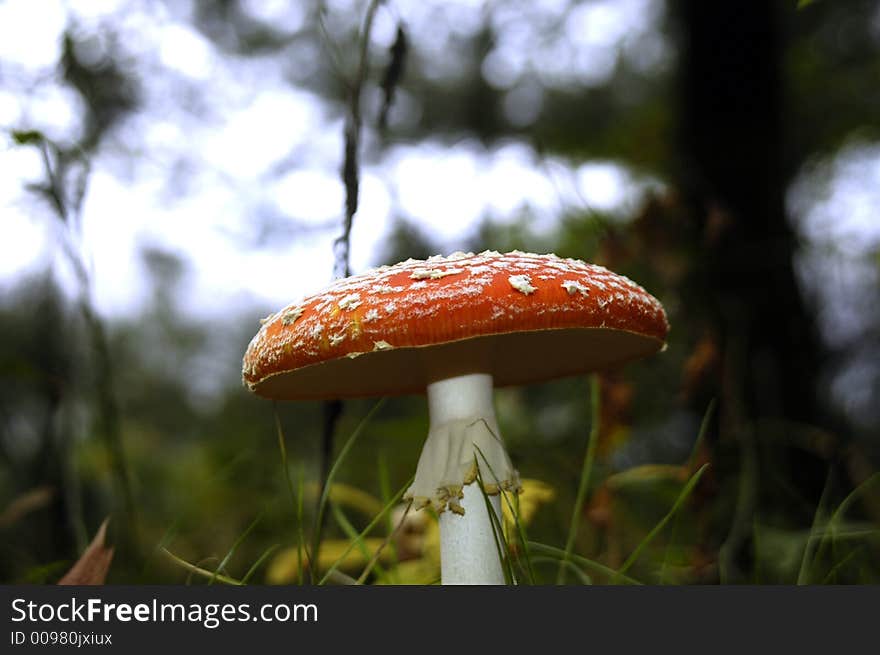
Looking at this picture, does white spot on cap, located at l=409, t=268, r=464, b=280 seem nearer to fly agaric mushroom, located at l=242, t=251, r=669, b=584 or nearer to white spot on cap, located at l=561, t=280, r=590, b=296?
fly agaric mushroom, located at l=242, t=251, r=669, b=584

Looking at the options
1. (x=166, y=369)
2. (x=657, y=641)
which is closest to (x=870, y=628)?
(x=657, y=641)

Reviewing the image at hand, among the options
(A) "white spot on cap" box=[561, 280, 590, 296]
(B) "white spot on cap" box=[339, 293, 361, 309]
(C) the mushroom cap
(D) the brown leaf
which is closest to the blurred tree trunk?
(C) the mushroom cap

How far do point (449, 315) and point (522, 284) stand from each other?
0.16m

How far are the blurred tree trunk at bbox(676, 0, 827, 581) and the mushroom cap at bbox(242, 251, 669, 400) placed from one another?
1995 millimetres

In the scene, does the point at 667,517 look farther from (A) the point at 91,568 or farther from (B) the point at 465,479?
(A) the point at 91,568

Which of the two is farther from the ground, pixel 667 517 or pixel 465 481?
pixel 465 481

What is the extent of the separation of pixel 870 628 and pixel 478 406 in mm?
949

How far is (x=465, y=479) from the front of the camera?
161 cm

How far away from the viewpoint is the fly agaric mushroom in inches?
49.8

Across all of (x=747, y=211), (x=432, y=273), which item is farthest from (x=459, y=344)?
(x=747, y=211)

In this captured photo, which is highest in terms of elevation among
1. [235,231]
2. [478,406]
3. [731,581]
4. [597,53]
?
[597,53]

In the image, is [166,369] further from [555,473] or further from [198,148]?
[555,473]

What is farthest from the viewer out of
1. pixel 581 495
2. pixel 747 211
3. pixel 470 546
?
pixel 747 211

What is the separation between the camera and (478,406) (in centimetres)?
173
